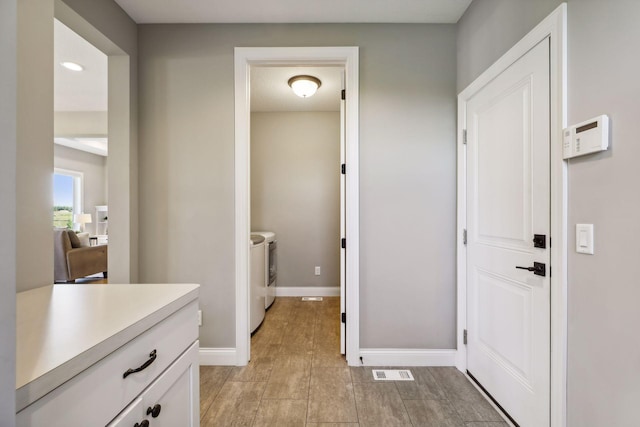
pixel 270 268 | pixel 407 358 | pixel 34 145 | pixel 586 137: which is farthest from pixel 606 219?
pixel 270 268

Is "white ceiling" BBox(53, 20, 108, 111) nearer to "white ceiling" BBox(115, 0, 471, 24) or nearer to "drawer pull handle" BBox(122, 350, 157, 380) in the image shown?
"white ceiling" BBox(115, 0, 471, 24)

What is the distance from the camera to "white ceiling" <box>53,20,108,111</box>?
2.60 meters

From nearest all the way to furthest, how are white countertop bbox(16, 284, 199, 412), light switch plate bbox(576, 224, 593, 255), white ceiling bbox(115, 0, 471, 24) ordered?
white countertop bbox(16, 284, 199, 412) < light switch plate bbox(576, 224, 593, 255) < white ceiling bbox(115, 0, 471, 24)

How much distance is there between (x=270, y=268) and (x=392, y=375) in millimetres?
1972

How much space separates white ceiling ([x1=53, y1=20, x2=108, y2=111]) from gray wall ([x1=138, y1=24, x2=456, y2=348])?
3.16ft

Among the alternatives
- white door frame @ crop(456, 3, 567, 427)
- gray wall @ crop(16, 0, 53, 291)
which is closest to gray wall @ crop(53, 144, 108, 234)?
gray wall @ crop(16, 0, 53, 291)

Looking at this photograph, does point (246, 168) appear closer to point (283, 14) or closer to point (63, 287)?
point (283, 14)

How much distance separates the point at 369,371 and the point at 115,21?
3.07 m

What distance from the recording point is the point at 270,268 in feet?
11.8

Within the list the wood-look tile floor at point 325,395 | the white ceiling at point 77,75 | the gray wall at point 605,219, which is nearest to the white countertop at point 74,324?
the wood-look tile floor at point 325,395

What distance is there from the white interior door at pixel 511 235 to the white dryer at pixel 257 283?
1848mm

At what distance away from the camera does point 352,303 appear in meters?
2.19

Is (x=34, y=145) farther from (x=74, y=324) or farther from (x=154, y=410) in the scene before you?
(x=154, y=410)

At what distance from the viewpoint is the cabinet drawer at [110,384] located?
0.54 metres
